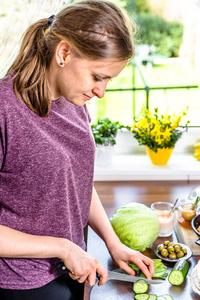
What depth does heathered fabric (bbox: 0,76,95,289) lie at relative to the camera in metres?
1.12

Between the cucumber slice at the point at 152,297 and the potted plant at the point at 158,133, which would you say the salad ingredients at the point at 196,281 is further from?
the potted plant at the point at 158,133

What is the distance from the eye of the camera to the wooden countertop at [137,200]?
1.21 meters

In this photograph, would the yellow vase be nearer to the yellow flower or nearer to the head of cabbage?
the yellow flower

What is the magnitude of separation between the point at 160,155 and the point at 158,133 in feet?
0.43

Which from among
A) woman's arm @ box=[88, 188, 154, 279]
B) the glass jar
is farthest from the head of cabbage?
the glass jar

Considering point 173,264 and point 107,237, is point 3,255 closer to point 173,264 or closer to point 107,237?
point 107,237

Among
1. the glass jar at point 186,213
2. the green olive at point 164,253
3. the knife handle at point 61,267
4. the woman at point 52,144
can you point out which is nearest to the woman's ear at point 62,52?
the woman at point 52,144

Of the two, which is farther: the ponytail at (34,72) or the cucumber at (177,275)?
the cucumber at (177,275)

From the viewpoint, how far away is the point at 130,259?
1.30 metres

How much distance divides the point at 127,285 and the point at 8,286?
352 mm

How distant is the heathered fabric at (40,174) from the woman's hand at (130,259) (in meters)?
0.15

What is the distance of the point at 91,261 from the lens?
3.85ft

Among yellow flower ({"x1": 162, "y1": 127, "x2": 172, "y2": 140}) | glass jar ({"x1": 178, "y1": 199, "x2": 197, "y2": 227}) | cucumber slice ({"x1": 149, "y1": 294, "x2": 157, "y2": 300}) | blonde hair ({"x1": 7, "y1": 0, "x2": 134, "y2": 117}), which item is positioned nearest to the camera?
blonde hair ({"x1": 7, "y1": 0, "x2": 134, "y2": 117})

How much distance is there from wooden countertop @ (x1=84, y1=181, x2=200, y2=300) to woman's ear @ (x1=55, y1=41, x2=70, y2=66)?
66cm
